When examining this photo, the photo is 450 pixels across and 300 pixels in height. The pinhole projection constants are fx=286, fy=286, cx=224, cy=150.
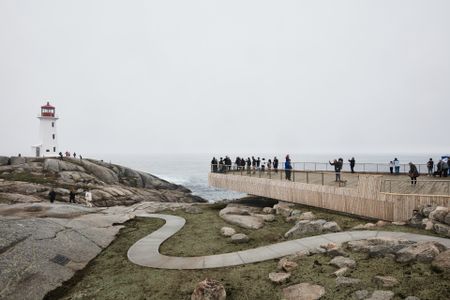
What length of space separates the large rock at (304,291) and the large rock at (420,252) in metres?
3.17

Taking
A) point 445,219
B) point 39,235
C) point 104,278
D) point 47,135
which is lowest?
point 104,278

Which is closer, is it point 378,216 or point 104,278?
point 104,278

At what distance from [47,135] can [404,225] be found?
67694 mm

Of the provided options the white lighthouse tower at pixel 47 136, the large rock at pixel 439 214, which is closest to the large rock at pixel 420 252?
the large rock at pixel 439 214

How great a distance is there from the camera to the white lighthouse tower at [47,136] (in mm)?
61156

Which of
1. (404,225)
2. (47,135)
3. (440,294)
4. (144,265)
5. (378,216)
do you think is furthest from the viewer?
(47,135)

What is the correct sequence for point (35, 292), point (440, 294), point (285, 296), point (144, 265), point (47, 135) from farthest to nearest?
point (47, 135), point (144, 265), point (35, 292), point (285, 296), point (440, 294)

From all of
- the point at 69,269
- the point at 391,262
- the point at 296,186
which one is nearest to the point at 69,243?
the point at 69,269

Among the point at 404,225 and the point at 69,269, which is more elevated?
the point at 404,225

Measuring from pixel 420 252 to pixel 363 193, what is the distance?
7.21 m

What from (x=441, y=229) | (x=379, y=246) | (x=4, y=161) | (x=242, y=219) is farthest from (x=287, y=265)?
(x=4, y=161)

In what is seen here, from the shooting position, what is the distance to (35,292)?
922 centimetres

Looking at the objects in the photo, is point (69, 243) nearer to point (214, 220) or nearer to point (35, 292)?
point (35, 292)

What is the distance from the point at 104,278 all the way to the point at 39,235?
442 cm
